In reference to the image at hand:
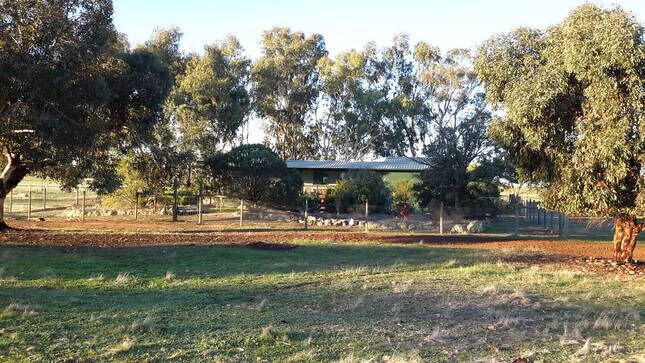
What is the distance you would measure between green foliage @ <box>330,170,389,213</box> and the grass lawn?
19.0 meters

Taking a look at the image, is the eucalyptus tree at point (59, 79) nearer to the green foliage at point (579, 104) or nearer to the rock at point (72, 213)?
the rock at point (72, 213)

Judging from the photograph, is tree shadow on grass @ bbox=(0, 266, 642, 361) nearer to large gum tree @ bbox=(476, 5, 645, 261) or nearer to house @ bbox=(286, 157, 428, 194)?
large gum tree @ bbox=(476, 5, 645, 261)

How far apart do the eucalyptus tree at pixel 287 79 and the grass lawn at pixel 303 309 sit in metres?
42.2

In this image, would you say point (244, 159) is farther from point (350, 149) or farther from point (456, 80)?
point (350, 149)

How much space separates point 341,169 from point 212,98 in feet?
44.0

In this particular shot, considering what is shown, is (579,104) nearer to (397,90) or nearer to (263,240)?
(263,240)

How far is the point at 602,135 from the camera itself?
13617mm

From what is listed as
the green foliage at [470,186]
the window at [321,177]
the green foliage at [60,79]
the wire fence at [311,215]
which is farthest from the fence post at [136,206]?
the window at [321,177]

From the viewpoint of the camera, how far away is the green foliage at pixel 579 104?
13.3 metres

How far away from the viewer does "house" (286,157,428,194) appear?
43.4 metres

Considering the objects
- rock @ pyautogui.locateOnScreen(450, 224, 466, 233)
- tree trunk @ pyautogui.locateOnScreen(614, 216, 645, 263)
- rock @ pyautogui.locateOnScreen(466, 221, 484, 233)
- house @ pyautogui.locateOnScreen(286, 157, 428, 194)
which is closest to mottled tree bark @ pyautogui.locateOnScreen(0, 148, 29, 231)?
rock @ pyautogui.locateOnScreen(450, 224, 466, 233)

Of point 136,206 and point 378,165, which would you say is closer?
point 136,206

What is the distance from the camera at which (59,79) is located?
55.3 feet

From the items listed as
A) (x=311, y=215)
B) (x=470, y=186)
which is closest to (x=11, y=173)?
(x=311, y=215)
